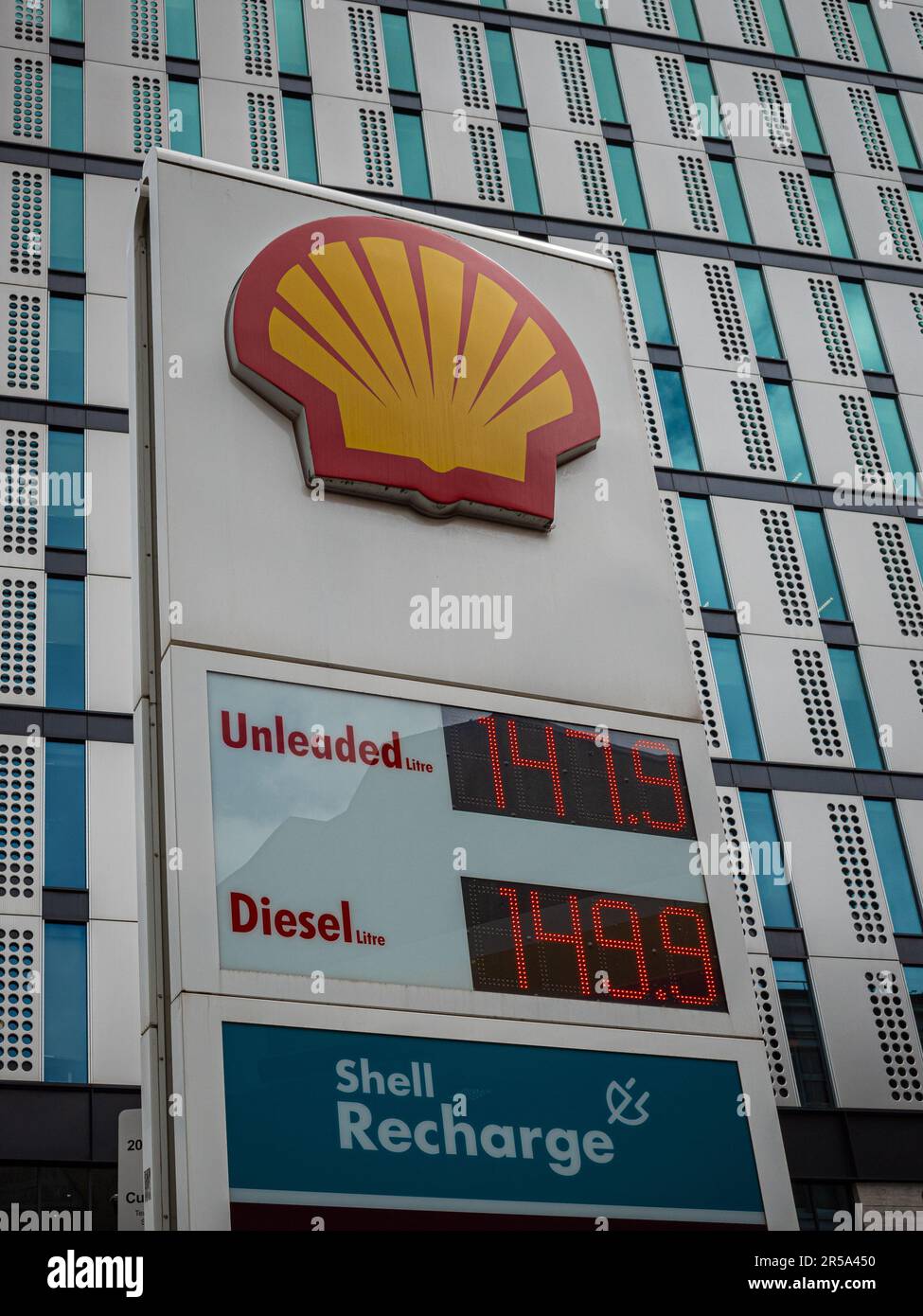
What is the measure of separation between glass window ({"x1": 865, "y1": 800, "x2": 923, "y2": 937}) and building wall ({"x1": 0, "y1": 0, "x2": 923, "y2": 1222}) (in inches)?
1.9

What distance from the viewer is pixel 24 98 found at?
24188mm

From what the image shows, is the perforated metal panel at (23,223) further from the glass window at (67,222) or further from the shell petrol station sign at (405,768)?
the shell petrol station sign at (405,768)

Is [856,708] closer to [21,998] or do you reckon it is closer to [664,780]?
[21,998]

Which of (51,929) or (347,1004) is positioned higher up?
(51,929)

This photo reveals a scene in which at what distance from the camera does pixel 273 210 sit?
9.90 meters

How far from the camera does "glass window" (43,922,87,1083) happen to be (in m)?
17.8

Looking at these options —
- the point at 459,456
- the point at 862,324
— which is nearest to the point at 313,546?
the point at 459,456

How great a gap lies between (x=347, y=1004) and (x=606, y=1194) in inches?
62.8

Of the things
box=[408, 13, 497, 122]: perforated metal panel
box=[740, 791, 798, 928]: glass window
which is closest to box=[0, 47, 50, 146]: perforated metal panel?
box=[408, 13, 497, 122]: perforated metal panel

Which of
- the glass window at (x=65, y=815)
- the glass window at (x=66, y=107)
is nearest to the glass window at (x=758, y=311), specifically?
the glass window at (x=66, y=107)

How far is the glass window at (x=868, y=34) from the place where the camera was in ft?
98.2

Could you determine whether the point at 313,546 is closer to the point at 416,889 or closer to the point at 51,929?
the point at 416,889

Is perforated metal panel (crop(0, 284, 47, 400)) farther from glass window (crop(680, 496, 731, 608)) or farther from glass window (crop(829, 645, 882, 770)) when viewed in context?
glass window (crop(829, 645, 882, 770))

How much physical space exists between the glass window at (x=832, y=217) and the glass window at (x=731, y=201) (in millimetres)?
1567
